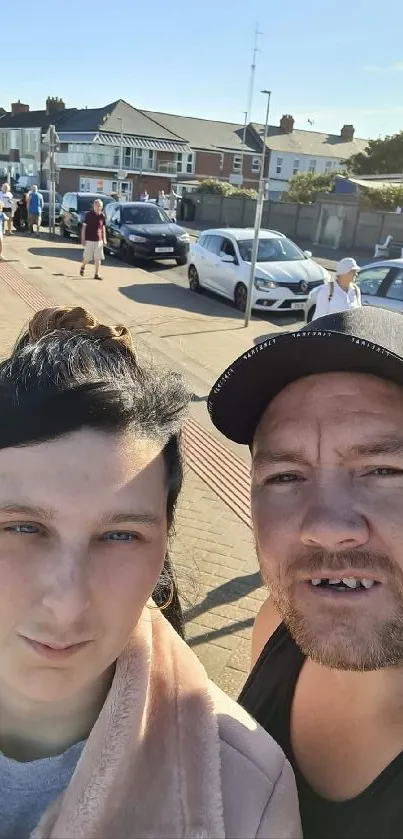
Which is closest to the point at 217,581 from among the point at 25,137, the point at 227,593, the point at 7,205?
the point at 227,593

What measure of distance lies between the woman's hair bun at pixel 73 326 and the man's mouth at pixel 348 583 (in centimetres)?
65

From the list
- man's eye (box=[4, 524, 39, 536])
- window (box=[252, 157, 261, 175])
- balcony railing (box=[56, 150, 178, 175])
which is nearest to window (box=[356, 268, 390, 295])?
man's eye (box=[4, 524, 39, 536])

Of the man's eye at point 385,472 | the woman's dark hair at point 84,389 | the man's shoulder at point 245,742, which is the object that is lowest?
the man's shoulder at point 245,742

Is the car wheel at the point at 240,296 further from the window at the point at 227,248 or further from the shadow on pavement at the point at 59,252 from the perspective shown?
the shadow on pavement at the point at 59,252

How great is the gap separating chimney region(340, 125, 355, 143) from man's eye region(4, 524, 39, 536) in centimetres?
7282

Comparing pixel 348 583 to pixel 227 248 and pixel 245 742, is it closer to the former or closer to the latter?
pixel 245 742

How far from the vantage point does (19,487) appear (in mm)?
1140

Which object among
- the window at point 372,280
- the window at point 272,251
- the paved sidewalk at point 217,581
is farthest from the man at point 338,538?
the window at point 272,251

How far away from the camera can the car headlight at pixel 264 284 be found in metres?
12.1

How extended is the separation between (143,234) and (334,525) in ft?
56.1

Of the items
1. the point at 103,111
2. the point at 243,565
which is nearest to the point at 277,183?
the point at 103,111

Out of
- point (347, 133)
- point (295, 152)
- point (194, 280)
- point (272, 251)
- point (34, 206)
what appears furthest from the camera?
point (347, 133)

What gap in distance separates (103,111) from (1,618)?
59.9 metres

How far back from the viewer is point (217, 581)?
404cm
